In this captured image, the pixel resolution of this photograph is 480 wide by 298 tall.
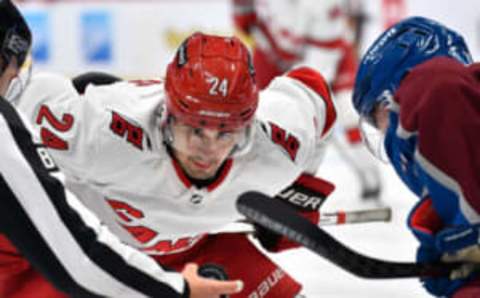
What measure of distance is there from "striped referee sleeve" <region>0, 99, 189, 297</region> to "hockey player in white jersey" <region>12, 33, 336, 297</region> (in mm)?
555

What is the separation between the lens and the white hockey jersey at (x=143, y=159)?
7.86 ft

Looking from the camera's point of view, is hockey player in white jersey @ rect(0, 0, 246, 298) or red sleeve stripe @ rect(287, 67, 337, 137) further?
red sleeve stripe @ rect(287, 67, 337, 137)

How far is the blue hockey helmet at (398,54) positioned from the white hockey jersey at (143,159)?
0.43 m

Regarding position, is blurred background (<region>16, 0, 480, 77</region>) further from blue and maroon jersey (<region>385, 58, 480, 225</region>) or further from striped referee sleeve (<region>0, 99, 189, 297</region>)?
striped referee sleeve (<region>0, 99, 189, 297</region>)

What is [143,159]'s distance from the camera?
2.40m

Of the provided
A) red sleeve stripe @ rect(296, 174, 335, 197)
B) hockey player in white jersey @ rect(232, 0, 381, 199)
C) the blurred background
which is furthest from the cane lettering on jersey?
the blurred background

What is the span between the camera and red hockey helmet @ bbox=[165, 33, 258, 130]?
2.19m

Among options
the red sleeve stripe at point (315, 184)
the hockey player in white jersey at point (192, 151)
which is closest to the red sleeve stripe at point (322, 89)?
the hockey player in white jersey at point (192, 151)

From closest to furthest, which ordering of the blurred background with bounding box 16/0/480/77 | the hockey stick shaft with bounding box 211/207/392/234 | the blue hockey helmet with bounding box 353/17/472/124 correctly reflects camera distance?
1. the blue hockey helmet with bounding box 353/17/472/124
2. the hockey stick shaft with bounding box 211/207/392/234
3. the blurred background with bounding box 16/0/480/77

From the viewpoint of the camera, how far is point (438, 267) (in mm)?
1964

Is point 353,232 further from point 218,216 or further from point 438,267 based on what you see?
point 438,267

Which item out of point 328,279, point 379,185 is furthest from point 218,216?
point 379,185

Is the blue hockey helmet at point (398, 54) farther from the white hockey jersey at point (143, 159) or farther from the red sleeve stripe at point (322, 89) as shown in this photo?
the red sleeve stripe at point (322, 89)

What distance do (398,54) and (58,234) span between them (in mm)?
836
